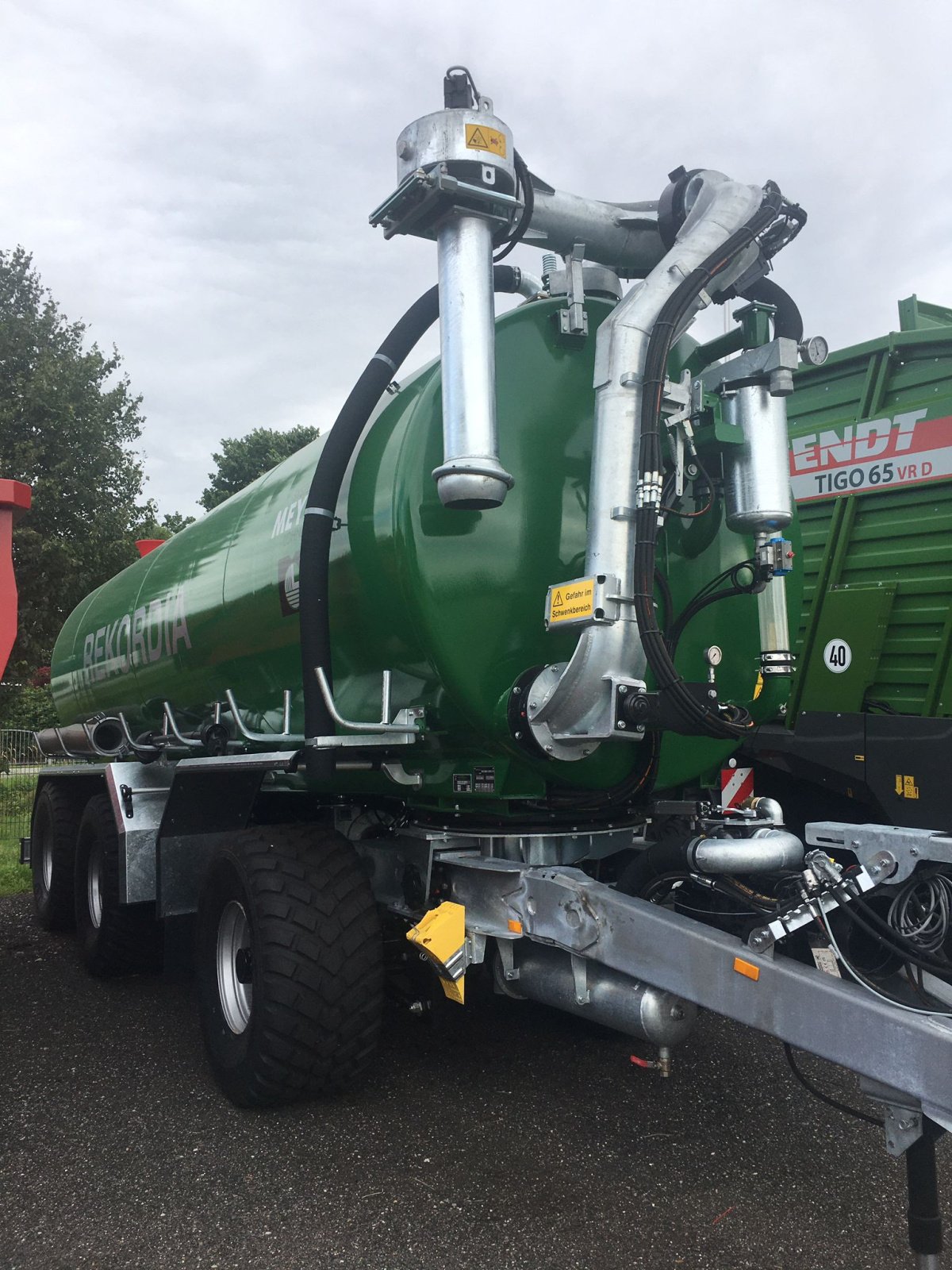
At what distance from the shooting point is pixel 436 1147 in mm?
3451

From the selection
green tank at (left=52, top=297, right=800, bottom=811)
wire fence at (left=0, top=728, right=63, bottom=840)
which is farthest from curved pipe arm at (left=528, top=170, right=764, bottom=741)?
wire fence at (left=0, top=728, right=63, bottom=840)

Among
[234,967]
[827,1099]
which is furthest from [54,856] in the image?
[827,1099]

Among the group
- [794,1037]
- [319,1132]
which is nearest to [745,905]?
[794,1037]

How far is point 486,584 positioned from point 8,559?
2.00 m

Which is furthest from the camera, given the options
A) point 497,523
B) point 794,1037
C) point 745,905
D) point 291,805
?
point 291,805

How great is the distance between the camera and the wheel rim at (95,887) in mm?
5738

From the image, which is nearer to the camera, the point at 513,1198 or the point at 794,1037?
the point at 794,1037

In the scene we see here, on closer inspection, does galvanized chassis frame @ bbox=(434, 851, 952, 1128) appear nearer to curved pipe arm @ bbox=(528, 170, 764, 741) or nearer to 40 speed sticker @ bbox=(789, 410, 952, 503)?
curved pipe arm @ bbox=(528, 170, 764, 741)

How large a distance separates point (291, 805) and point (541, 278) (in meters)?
2.64

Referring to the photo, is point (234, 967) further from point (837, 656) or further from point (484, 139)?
point (837, 656)

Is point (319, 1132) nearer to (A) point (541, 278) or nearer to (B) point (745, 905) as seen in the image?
(B) point (745, 905)

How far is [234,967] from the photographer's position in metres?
4.07

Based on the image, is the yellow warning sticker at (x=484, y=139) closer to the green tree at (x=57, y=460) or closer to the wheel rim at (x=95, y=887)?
the wheel rim at (x=95, y=887)

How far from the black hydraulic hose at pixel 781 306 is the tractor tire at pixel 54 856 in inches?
215
